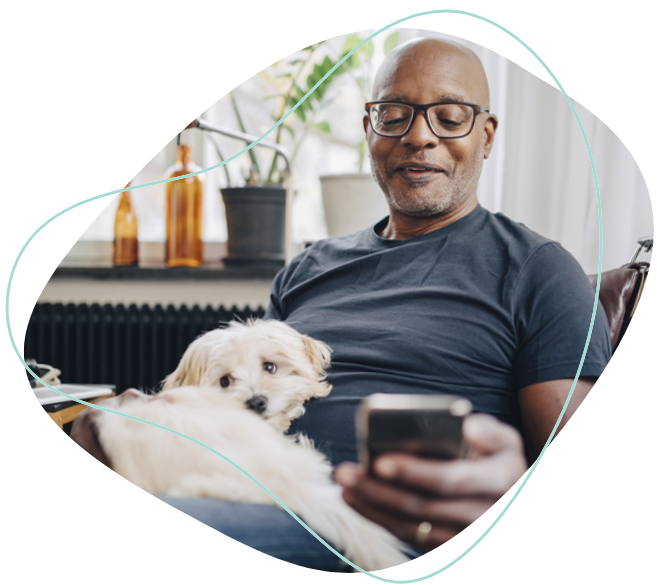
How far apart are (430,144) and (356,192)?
1.14 feet

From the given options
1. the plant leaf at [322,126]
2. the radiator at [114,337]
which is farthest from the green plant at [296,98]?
the radiator at [114,337]

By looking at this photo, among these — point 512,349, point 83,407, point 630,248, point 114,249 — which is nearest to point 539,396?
point 512,349

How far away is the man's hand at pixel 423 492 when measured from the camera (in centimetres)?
83

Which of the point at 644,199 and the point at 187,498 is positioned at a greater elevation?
the point at 644,199

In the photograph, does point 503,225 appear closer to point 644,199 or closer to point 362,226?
point 644,199

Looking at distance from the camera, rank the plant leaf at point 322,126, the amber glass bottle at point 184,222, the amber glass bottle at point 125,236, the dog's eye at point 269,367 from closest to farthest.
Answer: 1. the dog's eye at point 269,367
2. the amber glass bottle at point 125,236
3. the amber glass bottle at point 184,222
4. the plant leaf at point 322,126

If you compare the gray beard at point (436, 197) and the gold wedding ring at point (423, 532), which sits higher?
the gray beard at point (436, 197)

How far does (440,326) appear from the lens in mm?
928

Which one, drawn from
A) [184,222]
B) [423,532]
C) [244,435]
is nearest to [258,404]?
[244,435]

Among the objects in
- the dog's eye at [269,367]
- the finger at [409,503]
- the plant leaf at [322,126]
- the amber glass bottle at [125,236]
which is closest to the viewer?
the finger at [409,503]

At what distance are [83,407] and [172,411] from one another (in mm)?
180

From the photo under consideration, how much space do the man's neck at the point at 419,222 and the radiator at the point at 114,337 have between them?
0.89ft

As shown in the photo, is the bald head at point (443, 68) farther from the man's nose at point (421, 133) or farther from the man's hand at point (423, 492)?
the man's hand at point (423, 492)

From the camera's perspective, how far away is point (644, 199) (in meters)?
1.00
